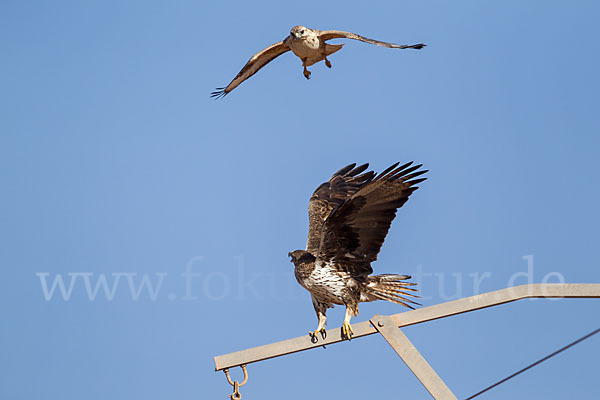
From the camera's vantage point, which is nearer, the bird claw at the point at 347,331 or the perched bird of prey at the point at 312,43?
the bird claw at the point at 347,331

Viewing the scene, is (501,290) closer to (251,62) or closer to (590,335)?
(590,335)

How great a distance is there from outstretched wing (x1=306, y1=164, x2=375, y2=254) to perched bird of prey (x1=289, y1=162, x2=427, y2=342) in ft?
3.09

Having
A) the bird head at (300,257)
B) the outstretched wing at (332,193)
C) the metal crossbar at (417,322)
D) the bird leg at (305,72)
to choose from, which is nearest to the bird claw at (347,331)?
the metal crossbar at (417,322)

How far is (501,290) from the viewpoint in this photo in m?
5.76

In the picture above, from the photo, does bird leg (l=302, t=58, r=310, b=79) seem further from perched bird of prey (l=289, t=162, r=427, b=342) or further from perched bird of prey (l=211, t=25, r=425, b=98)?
perched bird of prey (l=289, t=162, r=427, b=342)

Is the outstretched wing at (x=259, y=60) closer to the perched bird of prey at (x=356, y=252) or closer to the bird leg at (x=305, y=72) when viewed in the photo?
the bird leg at (x=305, y=72)

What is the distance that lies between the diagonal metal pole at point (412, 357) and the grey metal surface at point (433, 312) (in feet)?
0.23

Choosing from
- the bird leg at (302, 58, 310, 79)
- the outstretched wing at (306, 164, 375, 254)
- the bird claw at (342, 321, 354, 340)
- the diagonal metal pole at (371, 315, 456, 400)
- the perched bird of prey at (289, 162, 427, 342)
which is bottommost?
the diagonal metal pole at (371, 315, 456, 400)

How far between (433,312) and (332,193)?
12.0 ft

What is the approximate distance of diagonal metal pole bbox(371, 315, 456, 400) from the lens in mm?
5938

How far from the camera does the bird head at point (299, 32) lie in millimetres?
9938

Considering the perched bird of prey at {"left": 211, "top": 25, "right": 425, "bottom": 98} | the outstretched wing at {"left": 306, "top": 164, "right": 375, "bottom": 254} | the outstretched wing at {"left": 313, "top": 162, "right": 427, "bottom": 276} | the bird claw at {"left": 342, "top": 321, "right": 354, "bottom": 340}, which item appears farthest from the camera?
the perched bird of prey at {"left": 211, "top": 25, "right": 425, "bottom": 98}

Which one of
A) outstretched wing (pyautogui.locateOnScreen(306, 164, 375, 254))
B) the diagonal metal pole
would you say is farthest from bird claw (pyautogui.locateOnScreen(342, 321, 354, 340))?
outstretched wing (pyautogui.locateOnScreen(306, 164, 375, 254))

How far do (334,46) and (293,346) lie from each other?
14.0 feet
